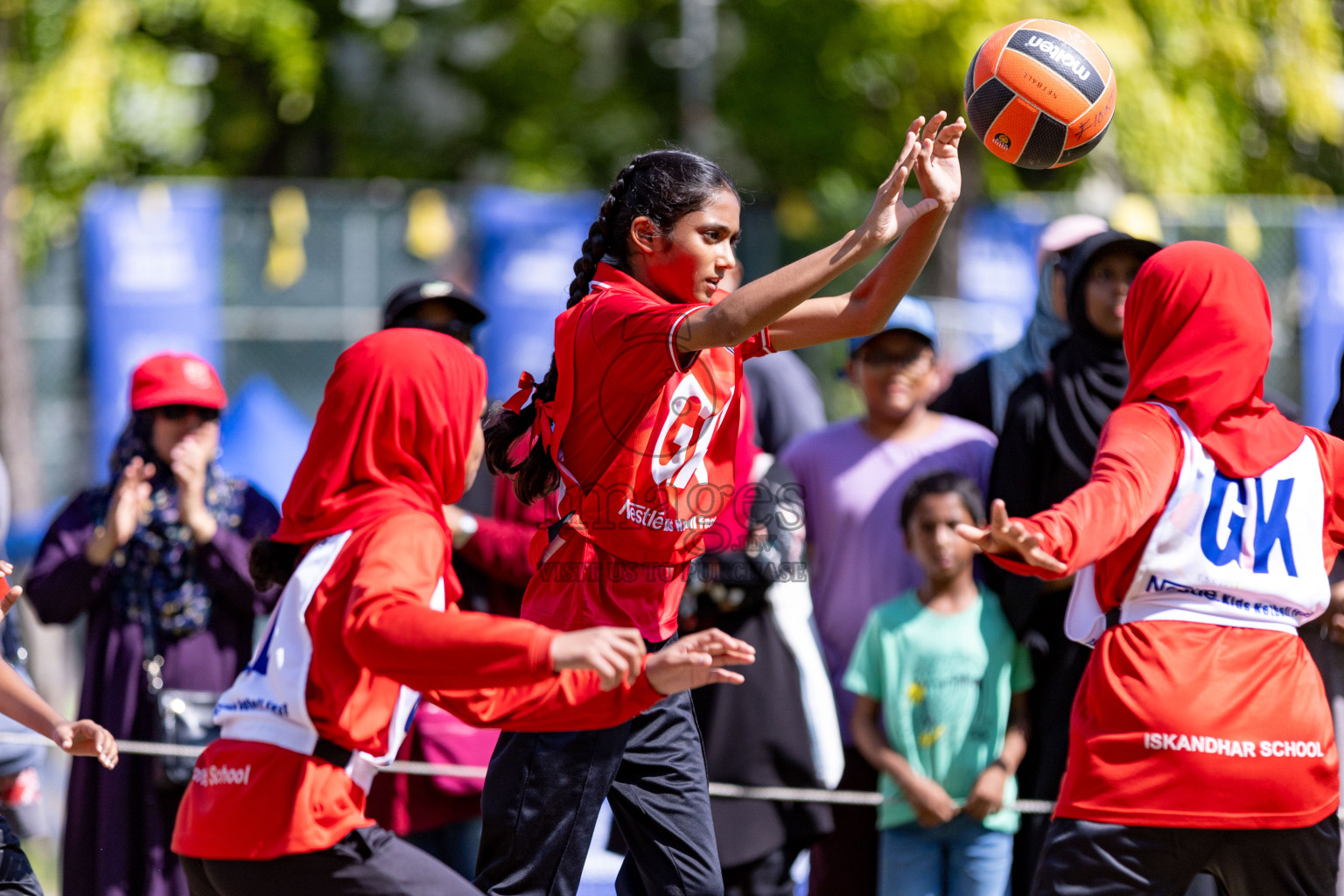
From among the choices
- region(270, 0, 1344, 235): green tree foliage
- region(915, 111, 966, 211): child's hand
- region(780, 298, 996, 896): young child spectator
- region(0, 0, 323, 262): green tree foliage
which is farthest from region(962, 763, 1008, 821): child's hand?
region(0, 0, 323, 262): green tree foliage

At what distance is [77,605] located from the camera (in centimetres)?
483

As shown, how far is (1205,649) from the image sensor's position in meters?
3.41

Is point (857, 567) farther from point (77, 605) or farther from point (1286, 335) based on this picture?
point (1286, 335)

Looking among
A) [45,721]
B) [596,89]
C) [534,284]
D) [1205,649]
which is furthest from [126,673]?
[596,89]

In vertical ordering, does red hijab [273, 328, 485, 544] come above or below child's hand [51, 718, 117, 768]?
above

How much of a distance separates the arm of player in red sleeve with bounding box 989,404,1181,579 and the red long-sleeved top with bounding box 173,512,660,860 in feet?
2.99

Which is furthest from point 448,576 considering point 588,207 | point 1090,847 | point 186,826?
point 588,207

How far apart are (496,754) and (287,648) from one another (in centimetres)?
66

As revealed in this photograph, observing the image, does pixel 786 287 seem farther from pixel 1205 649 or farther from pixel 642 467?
pixel 1205 649

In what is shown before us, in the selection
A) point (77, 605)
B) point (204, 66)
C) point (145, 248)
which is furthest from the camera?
point (204, 66)

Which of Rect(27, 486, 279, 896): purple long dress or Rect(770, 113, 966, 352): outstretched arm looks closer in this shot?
Rect(770, 113, 966, 352): outstretched arm

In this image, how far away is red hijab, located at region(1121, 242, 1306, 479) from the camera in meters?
3.46

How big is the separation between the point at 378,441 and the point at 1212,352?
78.1 inches

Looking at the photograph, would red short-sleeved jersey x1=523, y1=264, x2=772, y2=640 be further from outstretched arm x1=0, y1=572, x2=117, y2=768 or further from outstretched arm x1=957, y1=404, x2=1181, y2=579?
outstretched arm x1=0, y1=572, x2=117, y2=768
